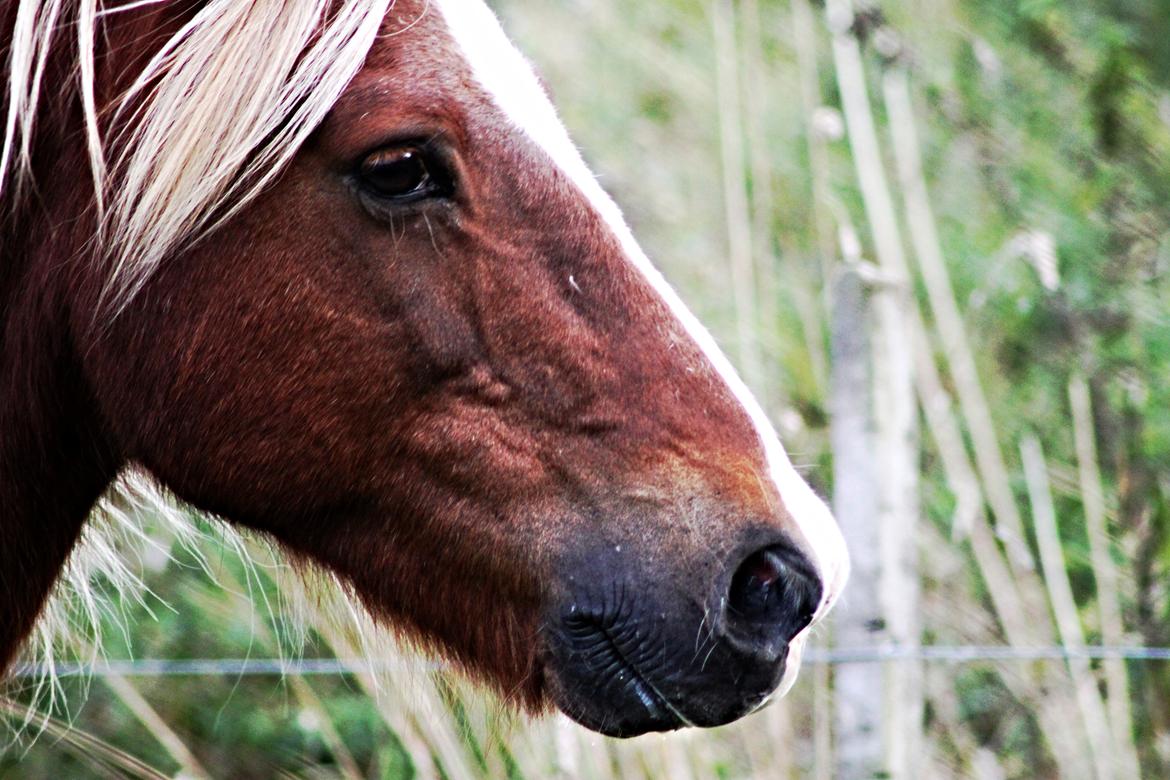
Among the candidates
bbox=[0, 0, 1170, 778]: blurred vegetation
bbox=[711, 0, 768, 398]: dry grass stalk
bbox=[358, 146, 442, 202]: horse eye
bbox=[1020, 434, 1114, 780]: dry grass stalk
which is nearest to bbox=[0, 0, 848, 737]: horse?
bbox=[358, 146, 442, 202]: horse eye

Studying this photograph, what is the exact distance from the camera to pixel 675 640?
5.06 ft

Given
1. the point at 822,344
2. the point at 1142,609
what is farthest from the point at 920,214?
the point at 1142,609

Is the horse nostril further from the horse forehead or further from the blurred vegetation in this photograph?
the blurred vegetation

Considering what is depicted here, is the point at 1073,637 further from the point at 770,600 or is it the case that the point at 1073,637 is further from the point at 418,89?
the point at 418,89

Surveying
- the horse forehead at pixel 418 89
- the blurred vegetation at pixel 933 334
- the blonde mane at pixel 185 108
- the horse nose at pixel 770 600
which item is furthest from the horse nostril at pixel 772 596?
the blurred vegetation at pixel 933 334

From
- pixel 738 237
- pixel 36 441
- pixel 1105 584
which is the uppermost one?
pixel 36 441

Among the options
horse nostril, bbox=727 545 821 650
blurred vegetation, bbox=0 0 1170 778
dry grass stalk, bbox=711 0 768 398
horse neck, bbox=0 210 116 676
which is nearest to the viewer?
horse nostril, bbox=727 545 821 650

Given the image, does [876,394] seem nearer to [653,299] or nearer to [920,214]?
[920,214]

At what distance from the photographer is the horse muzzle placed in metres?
1.53

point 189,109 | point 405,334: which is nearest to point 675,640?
point 405,334

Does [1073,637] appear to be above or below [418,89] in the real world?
below

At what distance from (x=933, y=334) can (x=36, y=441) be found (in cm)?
368

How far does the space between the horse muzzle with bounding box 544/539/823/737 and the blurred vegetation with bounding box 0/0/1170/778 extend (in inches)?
55.0

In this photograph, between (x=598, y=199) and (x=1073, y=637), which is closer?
(x=598, y=199)
